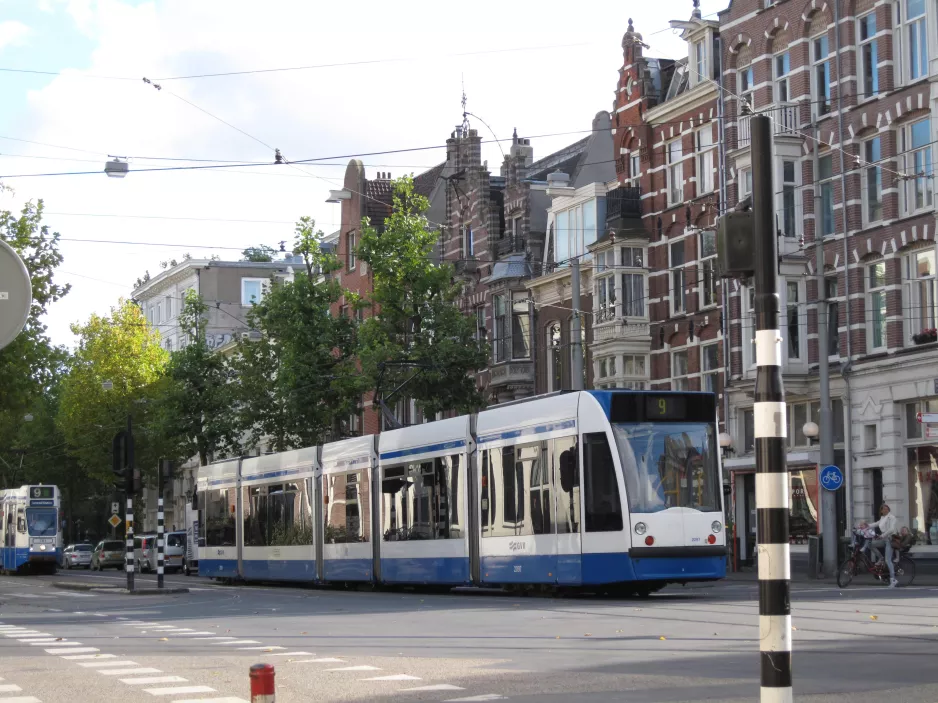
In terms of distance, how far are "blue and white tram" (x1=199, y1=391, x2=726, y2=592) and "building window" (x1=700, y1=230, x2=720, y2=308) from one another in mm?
16954

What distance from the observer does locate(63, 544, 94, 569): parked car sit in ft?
254

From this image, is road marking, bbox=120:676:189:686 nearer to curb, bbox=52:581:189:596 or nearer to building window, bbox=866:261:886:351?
curb, bbox=52:581:189:596

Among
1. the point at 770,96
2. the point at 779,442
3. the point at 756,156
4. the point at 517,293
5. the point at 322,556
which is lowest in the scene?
the point at 322,556

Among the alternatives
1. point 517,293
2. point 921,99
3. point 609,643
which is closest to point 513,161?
point 517,293

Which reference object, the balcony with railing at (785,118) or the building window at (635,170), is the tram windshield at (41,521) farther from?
the balcony with railing at (785,118)

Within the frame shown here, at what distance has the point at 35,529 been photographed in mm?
60219

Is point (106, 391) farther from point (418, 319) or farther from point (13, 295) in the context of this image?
point (13, 295)

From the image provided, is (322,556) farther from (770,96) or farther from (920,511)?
(770,96)

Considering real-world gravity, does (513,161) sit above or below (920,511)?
above

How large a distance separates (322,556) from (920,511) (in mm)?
14720

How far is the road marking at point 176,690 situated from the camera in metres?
11.5

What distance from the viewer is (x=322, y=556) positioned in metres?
32.7

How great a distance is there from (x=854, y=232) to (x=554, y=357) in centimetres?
1571

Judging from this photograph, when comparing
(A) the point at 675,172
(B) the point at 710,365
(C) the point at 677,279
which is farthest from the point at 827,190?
(A) the point at 675,172
